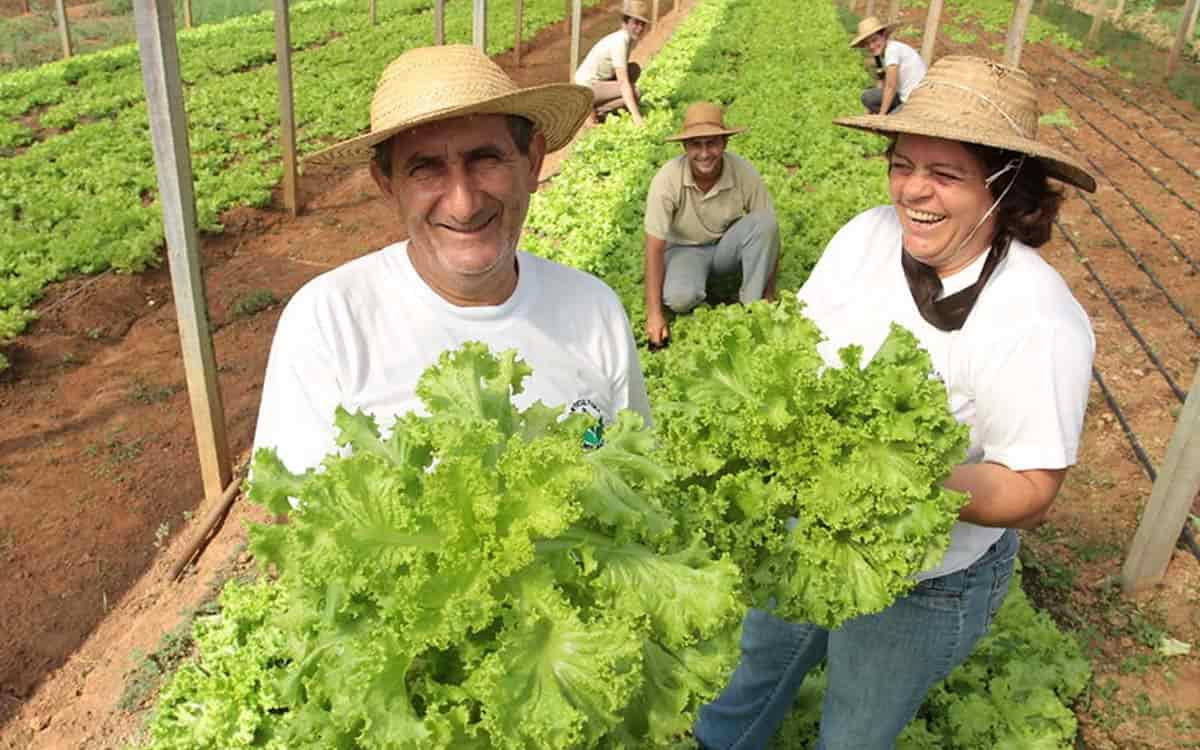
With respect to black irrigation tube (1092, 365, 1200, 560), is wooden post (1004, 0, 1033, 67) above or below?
above

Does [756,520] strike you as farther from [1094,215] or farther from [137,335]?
[1094,215]

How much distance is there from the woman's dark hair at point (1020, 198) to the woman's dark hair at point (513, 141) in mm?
1352

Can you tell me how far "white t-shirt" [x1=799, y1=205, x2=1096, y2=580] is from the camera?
8.13ft

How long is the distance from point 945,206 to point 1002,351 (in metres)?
0.49

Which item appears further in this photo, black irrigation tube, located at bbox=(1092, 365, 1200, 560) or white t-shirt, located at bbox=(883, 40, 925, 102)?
white t-shirt, located at bbox=(883, 40, 925, 102)

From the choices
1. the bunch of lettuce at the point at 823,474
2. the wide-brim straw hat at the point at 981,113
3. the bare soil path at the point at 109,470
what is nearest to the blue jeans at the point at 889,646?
the bunch of lettuce at the point at 823,474

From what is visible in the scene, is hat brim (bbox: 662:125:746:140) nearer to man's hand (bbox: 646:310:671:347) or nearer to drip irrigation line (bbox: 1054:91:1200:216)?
man's hand (bbox: 646:310:671:347)

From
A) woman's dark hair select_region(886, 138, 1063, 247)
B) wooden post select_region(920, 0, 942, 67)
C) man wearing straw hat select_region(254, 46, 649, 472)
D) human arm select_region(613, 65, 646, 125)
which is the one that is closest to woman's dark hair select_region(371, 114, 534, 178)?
man wearing straw hat select_region(254, 46, 649, 472)

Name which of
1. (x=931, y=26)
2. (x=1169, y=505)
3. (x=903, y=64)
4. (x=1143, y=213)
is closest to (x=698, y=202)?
(x=1169, y=505)

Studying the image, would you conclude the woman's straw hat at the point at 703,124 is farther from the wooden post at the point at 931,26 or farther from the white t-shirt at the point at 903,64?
the wooden post at the point at 931,26

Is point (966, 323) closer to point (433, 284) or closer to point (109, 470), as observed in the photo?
point (433, 284)

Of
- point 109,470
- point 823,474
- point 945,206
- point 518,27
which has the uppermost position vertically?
point 945,206

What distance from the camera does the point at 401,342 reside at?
264 cm

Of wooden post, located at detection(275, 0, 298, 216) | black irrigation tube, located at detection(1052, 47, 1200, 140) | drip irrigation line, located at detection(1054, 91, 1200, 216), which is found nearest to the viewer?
wooden post, located at detection(275, 0, 298, 216)
